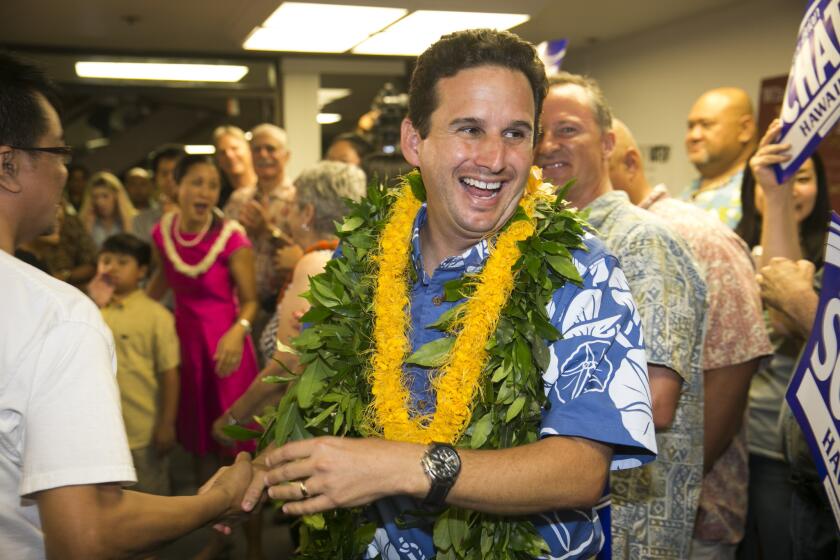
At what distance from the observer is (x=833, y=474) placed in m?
1.77

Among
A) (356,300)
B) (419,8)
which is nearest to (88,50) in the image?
(419,8)

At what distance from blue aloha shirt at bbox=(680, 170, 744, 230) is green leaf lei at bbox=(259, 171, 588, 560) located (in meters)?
2.49

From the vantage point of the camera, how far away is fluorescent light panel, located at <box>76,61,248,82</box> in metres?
8.56

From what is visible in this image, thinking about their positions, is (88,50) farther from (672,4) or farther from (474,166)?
(474,166)

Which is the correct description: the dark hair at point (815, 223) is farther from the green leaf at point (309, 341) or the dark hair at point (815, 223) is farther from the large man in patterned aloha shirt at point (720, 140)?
the green leaf at point (309, 341)

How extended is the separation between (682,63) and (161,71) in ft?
18.7

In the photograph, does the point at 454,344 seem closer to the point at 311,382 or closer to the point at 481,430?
the point at 481,430

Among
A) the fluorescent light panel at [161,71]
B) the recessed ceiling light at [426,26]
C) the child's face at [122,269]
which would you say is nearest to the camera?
the child's face at [122,269]

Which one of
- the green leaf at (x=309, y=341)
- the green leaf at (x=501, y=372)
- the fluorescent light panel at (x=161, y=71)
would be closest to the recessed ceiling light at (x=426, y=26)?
the fluorescent light panel at (x=161, y=71)

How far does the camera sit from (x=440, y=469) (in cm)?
131

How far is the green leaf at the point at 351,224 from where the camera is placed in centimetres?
196

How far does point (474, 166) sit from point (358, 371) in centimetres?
55

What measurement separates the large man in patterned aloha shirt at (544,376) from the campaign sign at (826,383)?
1.82 ft

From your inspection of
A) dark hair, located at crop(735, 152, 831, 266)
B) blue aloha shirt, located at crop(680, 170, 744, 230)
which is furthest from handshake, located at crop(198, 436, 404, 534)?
blue aloha shirt, located at crop(680, 170, 744, 230)
